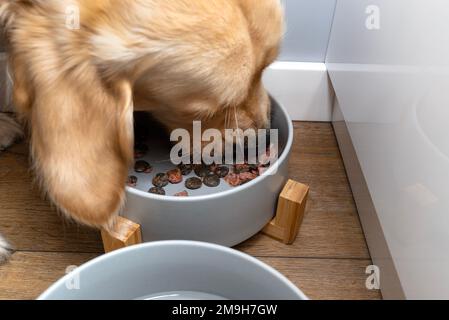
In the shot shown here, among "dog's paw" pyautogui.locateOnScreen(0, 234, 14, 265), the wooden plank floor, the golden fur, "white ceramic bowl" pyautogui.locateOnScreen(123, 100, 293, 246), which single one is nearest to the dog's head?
the golden fur

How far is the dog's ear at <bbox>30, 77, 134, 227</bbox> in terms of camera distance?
73 cm

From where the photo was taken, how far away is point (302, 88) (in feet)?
4.06

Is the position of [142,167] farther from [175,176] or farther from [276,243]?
[276,243]

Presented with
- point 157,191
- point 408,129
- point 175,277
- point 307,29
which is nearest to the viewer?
point 408,129

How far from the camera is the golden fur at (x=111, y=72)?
700mm

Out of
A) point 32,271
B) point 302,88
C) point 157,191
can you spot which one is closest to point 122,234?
point 157,191

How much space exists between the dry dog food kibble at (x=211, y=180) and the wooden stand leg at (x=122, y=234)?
16cm

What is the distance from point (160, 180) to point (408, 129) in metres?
0.46

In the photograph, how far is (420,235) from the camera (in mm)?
677

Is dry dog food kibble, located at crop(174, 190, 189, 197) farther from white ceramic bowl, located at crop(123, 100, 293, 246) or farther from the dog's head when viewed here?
the dog's head

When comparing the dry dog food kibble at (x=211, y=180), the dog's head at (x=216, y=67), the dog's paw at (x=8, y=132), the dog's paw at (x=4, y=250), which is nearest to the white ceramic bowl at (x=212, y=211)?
the dry dog food kibble at (x=211, y=180)

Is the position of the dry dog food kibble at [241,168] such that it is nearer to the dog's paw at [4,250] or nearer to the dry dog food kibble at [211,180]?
the dry dog food kibble at [211,180]

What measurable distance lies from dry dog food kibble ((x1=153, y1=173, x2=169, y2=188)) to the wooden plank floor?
0.17m
